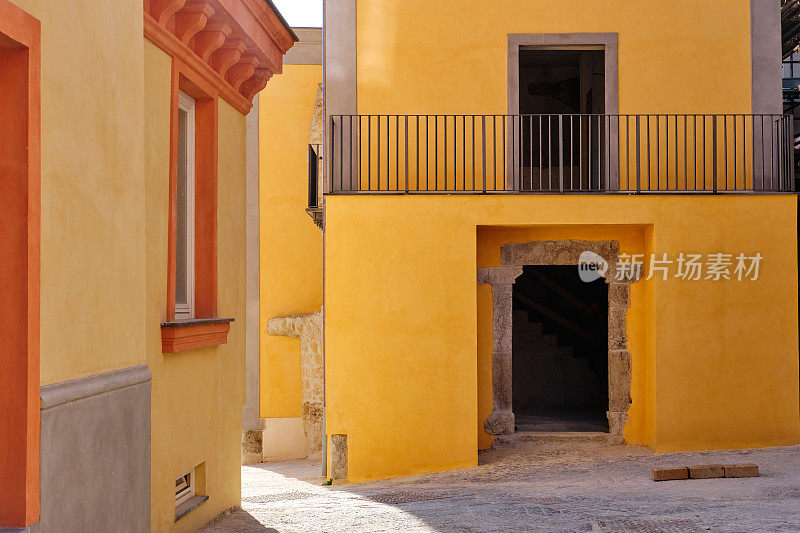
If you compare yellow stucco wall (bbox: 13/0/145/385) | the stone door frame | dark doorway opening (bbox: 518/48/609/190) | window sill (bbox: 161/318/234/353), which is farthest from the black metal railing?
yellow stucco wall (bbox: 13/0/145/385)

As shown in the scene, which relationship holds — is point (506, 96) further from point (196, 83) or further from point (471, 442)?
point (196, 83)

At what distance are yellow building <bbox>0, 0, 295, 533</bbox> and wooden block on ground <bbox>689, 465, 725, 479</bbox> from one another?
4.35 meters

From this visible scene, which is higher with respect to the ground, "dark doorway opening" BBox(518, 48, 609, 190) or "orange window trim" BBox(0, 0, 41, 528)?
"dark doorway opening" BBox(518, 48, 609, 190)

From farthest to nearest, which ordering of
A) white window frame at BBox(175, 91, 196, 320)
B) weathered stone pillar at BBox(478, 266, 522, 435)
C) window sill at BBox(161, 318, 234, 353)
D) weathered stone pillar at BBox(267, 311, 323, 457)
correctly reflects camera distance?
1. weathered stone pillar at BBox(267, 311, 323, 457)
2. weathered stone pillar at BBox(478, 266, 522, 435)
3. white window frame at BBox(175, 91, 196, 320)
4. window sill at BBox(161, 318, 234, 353)

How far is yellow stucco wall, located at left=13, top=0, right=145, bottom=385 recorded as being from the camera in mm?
3256

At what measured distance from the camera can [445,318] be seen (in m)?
9.32

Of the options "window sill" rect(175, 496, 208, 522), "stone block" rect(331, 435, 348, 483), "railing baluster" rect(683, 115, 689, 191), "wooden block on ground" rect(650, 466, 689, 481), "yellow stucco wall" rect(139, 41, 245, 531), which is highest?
"railing baluster" rect(683, 115, 689, 191)

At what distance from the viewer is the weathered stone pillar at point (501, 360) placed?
33.2ft

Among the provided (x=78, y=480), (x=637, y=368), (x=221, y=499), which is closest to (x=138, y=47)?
(x=78, y=480)

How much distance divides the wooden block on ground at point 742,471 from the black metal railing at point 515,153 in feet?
12.0

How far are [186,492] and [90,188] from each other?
3.20 m

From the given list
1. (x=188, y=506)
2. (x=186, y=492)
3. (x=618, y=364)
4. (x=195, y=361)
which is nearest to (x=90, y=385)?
(x=195, y=361)

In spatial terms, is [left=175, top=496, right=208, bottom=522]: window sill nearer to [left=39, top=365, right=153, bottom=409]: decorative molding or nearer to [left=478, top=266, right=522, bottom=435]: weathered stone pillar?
[left=39, top=365, right=153, bottom=409]: decorative molding

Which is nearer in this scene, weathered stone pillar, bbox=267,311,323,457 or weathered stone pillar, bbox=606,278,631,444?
weathered stone pillar, bbox=606,278,631,444
